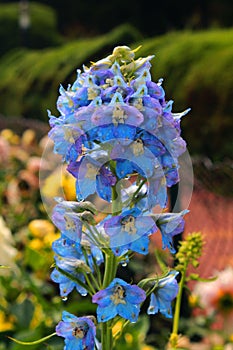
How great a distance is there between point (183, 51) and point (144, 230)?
14.0 feet

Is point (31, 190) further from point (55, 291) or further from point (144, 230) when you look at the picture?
point (144, 230)

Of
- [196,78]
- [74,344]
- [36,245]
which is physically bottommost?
[196,78]

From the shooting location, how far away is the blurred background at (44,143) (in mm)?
2191

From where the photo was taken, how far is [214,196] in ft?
7.37

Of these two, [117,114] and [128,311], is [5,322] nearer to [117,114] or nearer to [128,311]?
[128,311]

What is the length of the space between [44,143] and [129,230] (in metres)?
2.58

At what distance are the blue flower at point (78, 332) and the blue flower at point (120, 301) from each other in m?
0.04

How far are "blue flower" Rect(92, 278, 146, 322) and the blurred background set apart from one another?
2.12 ft

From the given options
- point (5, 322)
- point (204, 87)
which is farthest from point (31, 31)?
point (5, 322)

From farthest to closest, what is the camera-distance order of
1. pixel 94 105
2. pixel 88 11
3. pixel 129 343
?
pixel 88 11, pixel 129 343, pixel 94 105

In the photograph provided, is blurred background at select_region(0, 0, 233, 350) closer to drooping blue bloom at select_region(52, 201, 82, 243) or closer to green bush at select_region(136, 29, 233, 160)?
green bush at select_region(136, 29, 233, 160)

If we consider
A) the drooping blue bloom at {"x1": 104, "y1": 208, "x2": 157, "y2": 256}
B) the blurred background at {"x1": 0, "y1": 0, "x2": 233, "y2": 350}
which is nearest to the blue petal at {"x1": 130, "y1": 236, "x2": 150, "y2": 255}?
the drooping blue bloom at {"x1": 104, "y1": 208, "x2": 157, "y2": 256}

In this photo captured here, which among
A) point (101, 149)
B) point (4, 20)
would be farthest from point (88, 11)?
point (101, 149)

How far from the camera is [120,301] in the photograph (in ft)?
3.41
